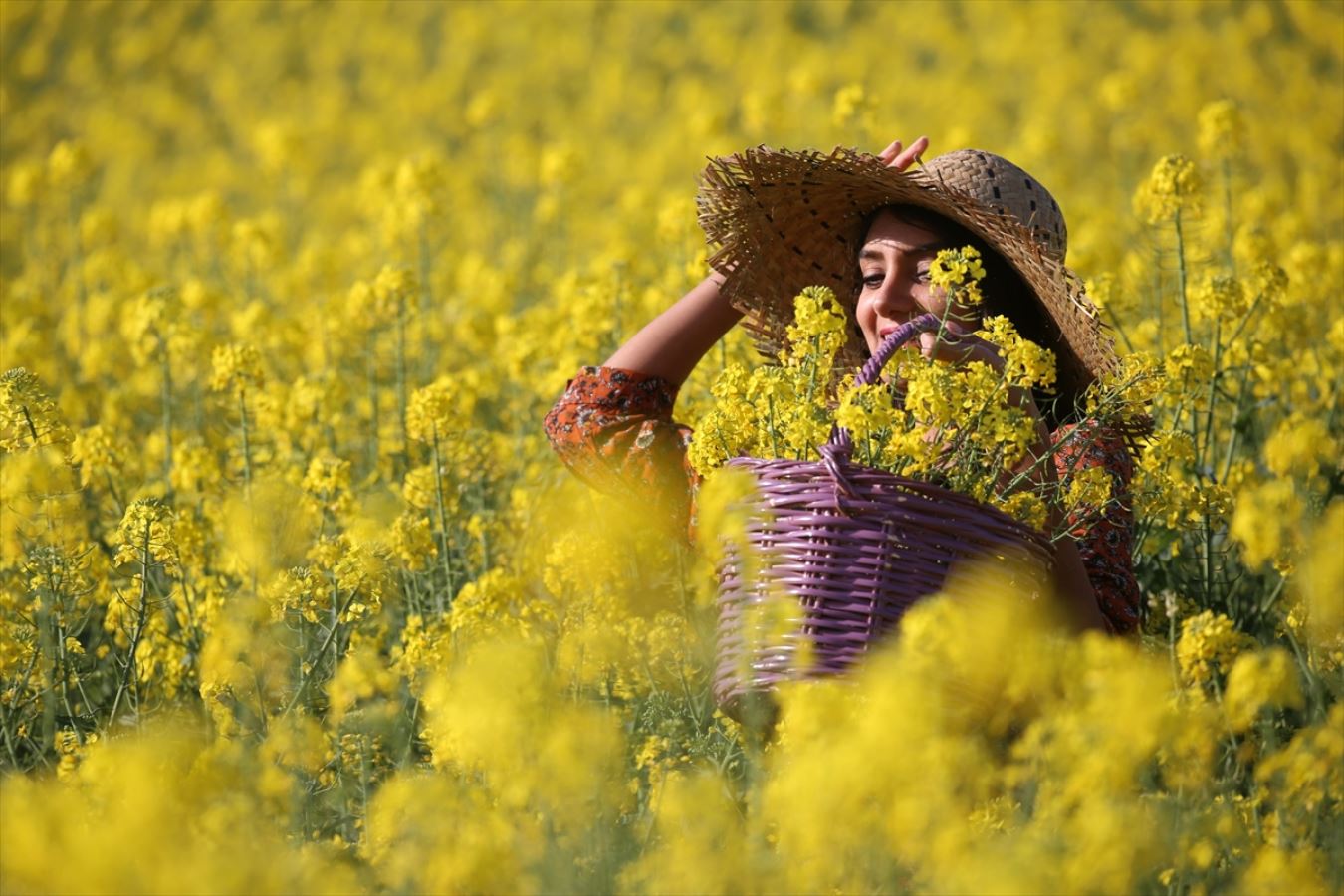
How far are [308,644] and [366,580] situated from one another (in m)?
0.29

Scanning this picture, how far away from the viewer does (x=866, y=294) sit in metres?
2.96

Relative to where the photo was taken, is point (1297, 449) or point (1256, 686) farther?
point (1297, 449)

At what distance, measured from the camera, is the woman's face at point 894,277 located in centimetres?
289

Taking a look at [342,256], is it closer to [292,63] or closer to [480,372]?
[480,372]

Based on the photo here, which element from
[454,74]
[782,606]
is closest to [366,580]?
[782,606]

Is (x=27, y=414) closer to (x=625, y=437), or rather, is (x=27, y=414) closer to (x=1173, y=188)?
(x=625, y=437)

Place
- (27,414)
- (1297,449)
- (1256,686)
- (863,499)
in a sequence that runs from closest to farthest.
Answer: (863,499) < (1256,686) < (27,414) < (1297,449)

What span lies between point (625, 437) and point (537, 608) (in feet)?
1.72

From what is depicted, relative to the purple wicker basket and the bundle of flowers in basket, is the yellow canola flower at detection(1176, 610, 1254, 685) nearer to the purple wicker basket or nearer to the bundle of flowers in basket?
the bundle of flowers in basket

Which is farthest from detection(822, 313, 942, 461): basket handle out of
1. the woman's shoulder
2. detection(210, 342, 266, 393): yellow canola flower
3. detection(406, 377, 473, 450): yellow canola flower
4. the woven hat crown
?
detection(210, 342, 266, 393): yellow canola flower

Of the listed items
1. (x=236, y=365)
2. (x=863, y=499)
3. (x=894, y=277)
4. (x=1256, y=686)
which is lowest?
(x=1256, y=686)

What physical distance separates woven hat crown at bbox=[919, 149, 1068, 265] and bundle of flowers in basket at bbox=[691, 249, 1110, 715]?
341 millimetres

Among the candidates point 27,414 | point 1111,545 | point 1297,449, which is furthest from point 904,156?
point 27,414

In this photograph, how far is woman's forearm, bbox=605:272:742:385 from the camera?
3180 mm
